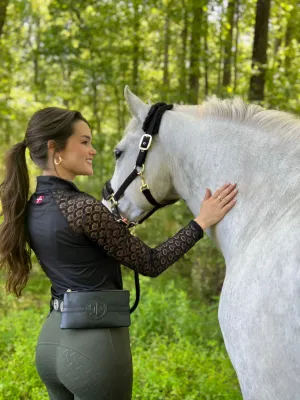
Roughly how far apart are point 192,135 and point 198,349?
3.44 m

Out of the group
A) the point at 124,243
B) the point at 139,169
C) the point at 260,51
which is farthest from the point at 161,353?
the point at 260,51

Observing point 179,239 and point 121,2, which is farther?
point 121,2

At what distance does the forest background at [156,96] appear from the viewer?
4.30 metres

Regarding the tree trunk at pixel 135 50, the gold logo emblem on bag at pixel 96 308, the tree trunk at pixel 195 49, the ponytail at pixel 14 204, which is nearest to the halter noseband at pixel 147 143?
the ponytail at pixel 14 204

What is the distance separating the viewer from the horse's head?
2.40 m

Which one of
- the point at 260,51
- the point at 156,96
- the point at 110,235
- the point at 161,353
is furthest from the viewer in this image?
the point at 156,96

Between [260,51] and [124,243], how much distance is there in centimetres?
578

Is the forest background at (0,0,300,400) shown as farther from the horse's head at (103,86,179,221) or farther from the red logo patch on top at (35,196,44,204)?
the red logo patch on top at (35,196,44,204)

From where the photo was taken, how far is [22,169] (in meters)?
2.12

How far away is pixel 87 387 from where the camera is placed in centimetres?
191

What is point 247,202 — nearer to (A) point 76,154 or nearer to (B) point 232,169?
(B) point 232,169

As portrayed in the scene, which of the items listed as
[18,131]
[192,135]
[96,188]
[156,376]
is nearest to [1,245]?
[192,135]

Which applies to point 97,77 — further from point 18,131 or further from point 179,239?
point 179,239

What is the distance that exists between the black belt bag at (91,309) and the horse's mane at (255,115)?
96 cm
